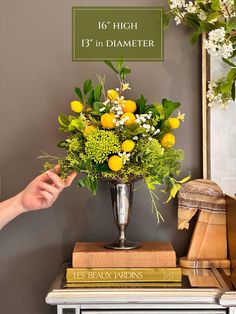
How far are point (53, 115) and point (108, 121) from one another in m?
0.43

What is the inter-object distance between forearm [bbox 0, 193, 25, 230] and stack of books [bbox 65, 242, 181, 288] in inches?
11.7

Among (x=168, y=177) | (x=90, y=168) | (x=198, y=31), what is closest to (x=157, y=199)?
(x=168, y=177)

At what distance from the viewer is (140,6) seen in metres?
2.25

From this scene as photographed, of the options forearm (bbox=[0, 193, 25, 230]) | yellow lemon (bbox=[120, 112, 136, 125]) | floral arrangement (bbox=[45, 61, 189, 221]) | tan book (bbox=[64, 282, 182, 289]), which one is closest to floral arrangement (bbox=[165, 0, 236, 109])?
floral arrangement (bbox=[45, 61, 189, 221])

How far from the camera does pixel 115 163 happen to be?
1.86 metres

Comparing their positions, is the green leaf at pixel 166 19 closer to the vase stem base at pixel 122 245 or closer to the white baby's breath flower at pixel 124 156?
the white baby's breath flower at pixel 124 156

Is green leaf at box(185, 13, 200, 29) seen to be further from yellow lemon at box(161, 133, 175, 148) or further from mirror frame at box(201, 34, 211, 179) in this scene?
yellow lemon at box(161, 133, 175, 148)

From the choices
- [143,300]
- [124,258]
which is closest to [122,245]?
[124,258]

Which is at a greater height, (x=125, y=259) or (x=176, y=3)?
(x=176, y=3)

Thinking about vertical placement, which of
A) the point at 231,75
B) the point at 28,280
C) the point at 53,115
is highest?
the point at 231,75

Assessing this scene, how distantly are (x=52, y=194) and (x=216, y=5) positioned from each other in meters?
0.86

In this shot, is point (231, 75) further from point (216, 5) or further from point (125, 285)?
point (125, 285)

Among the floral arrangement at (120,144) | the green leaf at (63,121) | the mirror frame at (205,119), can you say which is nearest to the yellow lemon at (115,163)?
the floral arrangement at (120,144)

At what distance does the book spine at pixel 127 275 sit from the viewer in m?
1.89
